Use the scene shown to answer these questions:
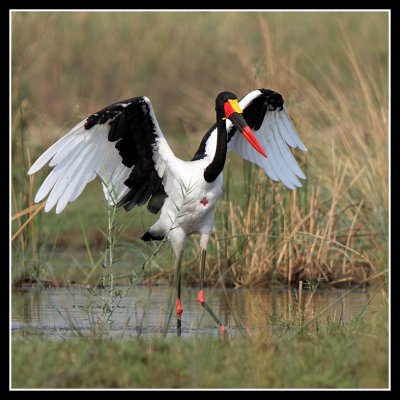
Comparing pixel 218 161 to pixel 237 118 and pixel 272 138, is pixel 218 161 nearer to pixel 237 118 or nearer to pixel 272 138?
pixel 237 118

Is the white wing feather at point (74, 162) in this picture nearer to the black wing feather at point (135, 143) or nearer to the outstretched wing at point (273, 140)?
the black wing feather at point (135, 143)

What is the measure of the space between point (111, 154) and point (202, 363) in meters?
2.25

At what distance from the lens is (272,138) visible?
8766 millimetres

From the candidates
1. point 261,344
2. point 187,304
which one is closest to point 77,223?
point 187,304

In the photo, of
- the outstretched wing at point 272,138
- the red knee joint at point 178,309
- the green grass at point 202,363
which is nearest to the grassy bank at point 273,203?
the outstretched wing at point 272,138

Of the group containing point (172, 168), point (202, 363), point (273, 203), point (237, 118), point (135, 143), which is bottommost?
point (202, 363)

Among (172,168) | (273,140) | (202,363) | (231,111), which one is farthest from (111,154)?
(202,363)

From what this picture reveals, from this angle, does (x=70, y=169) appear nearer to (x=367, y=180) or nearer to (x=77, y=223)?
(x=367, y=180)

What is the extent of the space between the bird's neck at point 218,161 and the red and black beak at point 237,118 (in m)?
0.11

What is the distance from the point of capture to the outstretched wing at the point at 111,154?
→ 24.1ft

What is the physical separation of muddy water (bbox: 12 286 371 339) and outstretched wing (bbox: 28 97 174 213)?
71 cm

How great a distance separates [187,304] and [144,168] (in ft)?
4.39

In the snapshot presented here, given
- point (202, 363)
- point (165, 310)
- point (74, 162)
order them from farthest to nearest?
point (165, 310), point (74, 162), point (202, 363)

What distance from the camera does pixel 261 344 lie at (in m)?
6.11
